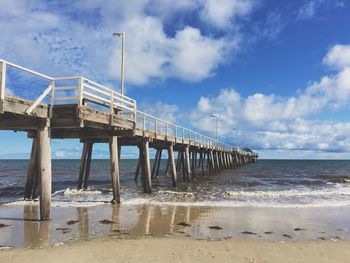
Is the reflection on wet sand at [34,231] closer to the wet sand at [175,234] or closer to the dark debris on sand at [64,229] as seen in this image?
the wet sand at [175,234]

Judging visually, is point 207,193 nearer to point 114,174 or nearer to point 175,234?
point 114,174

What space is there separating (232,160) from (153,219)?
154 feet

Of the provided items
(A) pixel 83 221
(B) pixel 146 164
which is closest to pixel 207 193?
(B) pixel 146 164

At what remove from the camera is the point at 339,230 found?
10500mm

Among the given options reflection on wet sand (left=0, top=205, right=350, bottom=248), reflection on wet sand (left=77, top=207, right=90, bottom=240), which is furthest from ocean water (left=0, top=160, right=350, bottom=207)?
reflection on wet sand (left=0, top=205, right=350, bottom=248)

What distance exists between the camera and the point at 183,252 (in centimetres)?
760

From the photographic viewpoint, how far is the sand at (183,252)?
7156 mm

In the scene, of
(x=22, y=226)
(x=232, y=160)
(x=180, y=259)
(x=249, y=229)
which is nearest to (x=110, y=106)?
(x=22, y=226)

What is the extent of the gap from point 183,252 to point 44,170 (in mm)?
5265

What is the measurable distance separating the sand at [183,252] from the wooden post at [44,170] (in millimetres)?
3129

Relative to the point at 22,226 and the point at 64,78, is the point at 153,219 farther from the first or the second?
the point at 64,78

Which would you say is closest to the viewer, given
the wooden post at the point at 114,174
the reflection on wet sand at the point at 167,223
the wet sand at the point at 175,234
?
the wet sand at the point at 175,234

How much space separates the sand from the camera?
7.16 metres

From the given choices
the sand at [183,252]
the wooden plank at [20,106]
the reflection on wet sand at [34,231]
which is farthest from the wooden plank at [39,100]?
the sand at [183,252]
